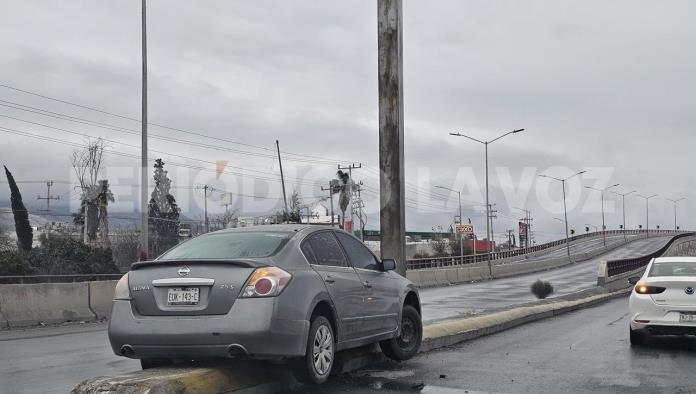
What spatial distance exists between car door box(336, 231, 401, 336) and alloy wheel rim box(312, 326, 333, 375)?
883 millimetres

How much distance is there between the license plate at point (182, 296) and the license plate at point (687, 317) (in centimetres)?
750

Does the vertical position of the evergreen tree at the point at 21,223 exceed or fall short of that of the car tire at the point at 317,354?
it exceeds it

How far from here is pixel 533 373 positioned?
26.3 ft

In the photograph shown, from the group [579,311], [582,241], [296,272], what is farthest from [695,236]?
[296,272]

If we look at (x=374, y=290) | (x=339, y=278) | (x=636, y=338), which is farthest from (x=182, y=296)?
(x=636, y=338)

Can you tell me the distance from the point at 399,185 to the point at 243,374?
5.02 metres

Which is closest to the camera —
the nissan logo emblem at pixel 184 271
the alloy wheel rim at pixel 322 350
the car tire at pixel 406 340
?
the nissan logo emblem at pixel 184 271

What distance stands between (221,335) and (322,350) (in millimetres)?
1139

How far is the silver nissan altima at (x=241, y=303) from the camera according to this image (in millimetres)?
5980

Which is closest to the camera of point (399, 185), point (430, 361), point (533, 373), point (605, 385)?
point (605, 385)

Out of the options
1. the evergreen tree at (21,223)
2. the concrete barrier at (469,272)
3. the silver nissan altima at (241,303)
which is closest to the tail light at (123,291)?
the silver nissan altima at (241,303)

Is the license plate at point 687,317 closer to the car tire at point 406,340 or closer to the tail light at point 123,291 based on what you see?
the car tire at point 406,340

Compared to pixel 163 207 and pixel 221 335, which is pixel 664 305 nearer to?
pixel 221 335

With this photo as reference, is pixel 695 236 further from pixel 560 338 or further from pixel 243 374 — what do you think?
pixel 243 374
